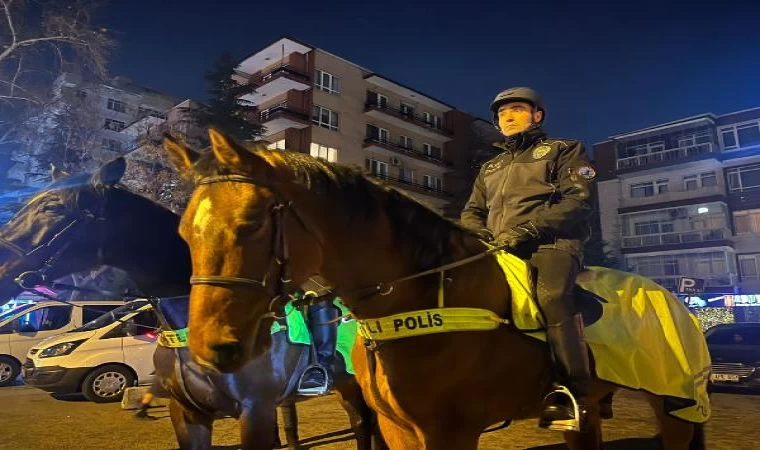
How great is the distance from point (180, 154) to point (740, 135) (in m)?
44.2

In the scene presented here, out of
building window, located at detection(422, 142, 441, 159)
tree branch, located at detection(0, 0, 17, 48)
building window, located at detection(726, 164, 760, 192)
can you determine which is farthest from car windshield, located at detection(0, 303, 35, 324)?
building window, located at detection(726, 164, 760, 192)

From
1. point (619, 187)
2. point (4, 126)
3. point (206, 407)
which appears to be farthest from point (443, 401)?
point (619, 187)

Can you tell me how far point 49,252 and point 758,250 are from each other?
139 feet

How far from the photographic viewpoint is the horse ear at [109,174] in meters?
4.24

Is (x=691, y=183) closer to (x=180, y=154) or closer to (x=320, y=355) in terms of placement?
(x=320, y=355)

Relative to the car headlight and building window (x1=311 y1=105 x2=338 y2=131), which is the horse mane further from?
building window (x1=311 y1=105 x2=338 y2=131)

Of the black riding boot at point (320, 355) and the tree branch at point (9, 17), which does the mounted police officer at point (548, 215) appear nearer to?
the black riding boot at point (320, 355)

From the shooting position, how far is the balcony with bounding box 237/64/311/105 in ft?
105

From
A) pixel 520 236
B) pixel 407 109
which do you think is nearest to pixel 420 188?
pixel 407 109

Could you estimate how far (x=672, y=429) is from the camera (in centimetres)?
391

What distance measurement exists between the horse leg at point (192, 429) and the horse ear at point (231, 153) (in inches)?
112

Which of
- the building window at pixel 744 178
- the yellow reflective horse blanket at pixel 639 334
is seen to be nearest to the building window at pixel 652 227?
the building window at pixel 744 178

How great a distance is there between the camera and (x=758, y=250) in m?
35.2

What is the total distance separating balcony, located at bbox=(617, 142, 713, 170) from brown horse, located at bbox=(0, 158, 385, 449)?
42.0 metres
